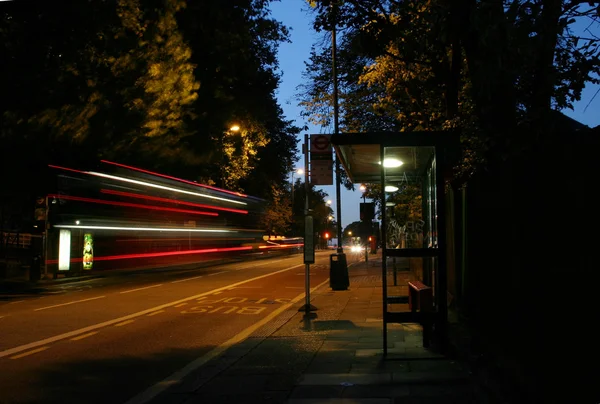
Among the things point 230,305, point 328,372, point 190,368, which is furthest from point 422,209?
point 190,368

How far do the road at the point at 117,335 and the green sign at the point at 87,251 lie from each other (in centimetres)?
665

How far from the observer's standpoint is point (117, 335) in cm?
1088

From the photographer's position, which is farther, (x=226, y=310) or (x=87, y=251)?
(x=87, y=251)

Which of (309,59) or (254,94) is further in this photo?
(254,94)

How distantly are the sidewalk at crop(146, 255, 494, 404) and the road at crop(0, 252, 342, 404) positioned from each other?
0.49m

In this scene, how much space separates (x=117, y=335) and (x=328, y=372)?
16.4ft

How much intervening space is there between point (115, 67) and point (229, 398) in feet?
65.7

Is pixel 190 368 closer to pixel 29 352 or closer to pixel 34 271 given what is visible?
pixel 29 352

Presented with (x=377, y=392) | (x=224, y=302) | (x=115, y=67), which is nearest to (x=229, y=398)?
(x=377, y=392)

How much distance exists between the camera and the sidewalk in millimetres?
6402

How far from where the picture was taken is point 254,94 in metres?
40.0

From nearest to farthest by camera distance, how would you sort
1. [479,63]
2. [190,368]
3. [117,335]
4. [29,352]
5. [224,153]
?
[479,63]
[190,368]
[29,352]
[117,335]
[224,153]

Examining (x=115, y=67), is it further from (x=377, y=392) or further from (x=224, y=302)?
(x=377, y=392)

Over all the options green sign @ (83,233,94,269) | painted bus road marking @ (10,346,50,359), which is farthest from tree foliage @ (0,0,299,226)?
painted bus road marking @ (10,346,50,359)
